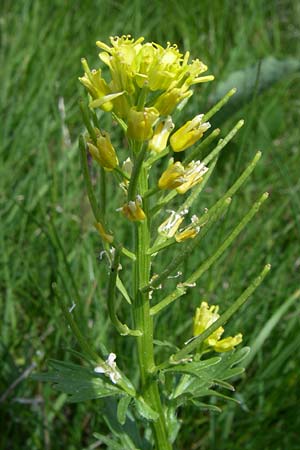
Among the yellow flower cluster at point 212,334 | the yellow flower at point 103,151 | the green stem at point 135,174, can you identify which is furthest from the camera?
the yellow flower cluster at point 212,334

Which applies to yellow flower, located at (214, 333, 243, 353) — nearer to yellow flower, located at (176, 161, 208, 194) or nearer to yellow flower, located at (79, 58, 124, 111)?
yellow flower, located at (176, 161, 208, 194)

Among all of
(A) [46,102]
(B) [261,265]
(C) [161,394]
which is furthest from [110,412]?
(A) [46,102]

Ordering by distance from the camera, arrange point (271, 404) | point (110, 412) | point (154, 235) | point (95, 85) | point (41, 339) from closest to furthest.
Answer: point (95, 85)
point (154, 235)
point (110, 412)
point (271, 404)
point (41, 339)

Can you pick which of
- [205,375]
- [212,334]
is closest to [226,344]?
[212,334]

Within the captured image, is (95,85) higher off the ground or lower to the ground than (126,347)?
higher

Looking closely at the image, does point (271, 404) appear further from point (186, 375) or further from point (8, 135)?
point (8, 135)

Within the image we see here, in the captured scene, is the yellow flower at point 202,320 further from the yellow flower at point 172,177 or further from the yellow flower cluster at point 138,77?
the yellow flower cluster at point 138,77

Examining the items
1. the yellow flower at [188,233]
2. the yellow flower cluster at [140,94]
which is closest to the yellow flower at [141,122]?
the yellow flower cluster at [140,94]
